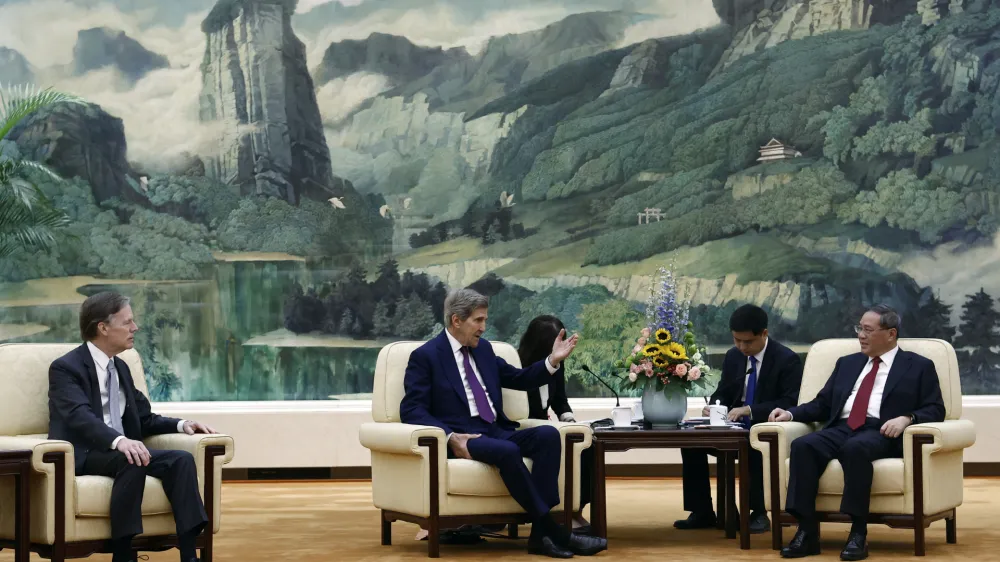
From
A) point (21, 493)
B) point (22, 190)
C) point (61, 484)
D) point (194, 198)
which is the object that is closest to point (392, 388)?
point (61, 484)

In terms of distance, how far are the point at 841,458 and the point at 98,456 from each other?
2.91 metres

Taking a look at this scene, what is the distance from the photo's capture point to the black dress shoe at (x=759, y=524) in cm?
604

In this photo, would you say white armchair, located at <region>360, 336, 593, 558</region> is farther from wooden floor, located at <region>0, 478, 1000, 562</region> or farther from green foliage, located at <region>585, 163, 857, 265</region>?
green foliage, located at <region>585, 163, 857, 265</region>

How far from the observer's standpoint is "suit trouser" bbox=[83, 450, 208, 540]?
15.4 ft

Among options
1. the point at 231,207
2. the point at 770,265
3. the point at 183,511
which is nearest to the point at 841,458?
the point at 183,511

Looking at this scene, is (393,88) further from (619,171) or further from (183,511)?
(183,511)

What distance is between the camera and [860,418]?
553 centimetres

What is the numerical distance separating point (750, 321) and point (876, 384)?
0.69 metres

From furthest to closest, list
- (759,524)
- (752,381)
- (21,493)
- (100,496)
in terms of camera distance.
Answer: (752,381)
(759,524)
(100,496)
(21,493)

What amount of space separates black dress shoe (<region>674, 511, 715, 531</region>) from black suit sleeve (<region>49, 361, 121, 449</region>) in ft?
9.08

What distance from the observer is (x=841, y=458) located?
5.32 m

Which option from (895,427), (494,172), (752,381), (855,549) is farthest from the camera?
(494,172)

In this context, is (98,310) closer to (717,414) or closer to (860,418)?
(717,414)

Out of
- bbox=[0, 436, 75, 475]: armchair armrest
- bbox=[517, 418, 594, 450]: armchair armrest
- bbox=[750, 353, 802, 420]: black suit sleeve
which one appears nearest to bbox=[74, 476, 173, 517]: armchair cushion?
bbox=[0, 436, 75, 475]: armchair armrest
